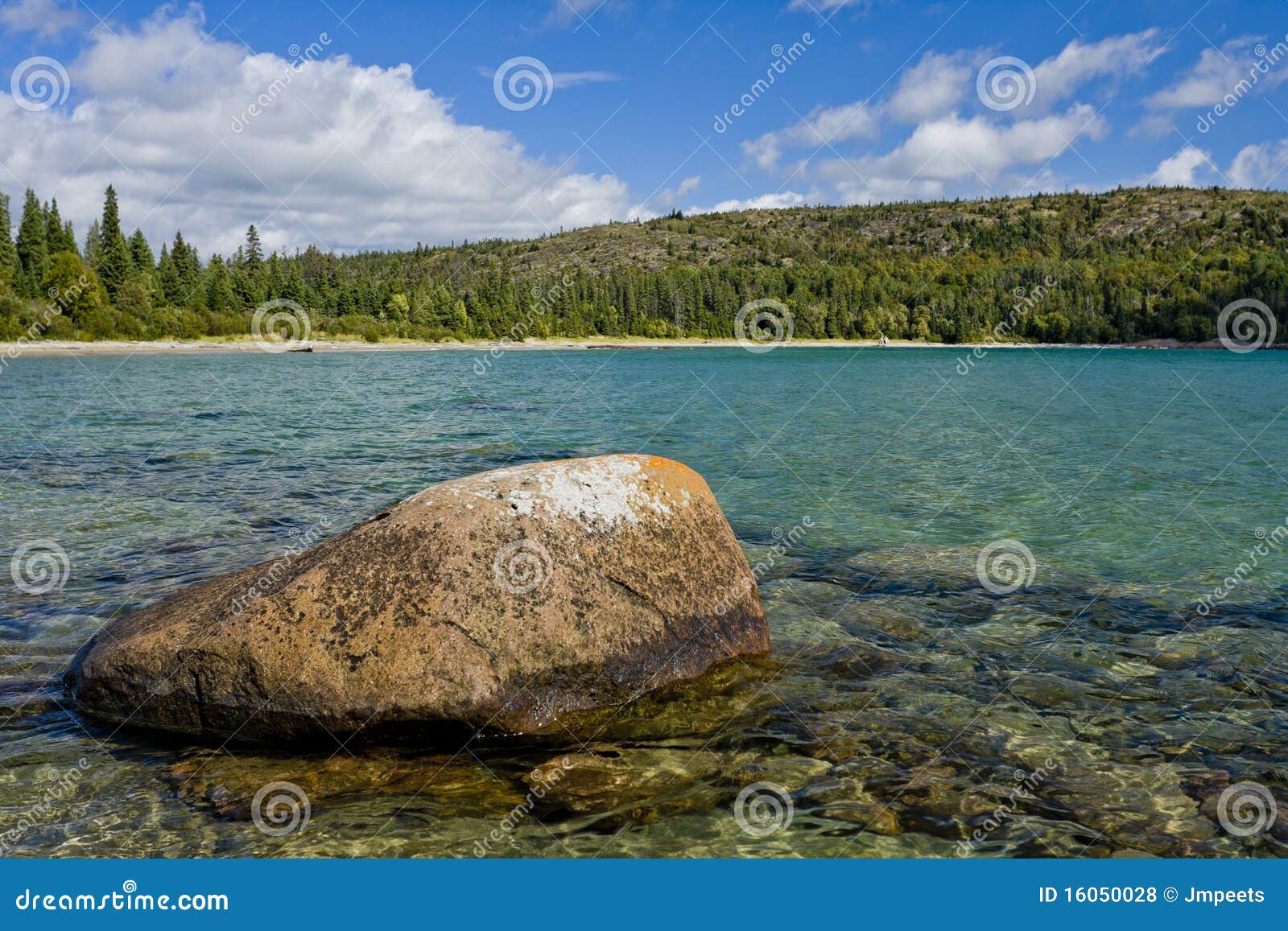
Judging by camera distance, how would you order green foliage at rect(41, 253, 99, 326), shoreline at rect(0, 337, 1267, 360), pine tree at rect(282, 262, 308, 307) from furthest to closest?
pine tree at rect(282, 262, 308, 307) < green foliage at rect(41, 253, 99, 326) < shoreline at rect(0, 337, 1267, 360)

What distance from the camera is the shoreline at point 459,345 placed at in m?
78.8

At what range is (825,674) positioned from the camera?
7660mm

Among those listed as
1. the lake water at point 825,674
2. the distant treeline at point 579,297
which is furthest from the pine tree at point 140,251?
the lake water at point 825,674

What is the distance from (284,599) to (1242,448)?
25950mm

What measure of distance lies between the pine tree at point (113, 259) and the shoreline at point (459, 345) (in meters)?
14.1

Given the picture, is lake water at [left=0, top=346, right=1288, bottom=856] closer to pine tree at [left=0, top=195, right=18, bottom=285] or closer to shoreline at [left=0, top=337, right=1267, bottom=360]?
shoreline at [left=0, top=337, right=1267, bottom=360]

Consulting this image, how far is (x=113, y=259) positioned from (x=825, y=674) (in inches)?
4662

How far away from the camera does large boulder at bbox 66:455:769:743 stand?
247 inches

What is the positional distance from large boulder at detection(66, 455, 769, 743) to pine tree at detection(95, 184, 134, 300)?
114 m

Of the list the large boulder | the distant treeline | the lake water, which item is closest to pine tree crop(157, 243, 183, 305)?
the distant treeline

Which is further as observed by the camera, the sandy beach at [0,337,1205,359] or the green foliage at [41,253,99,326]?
the green foliage at [41,253,99,326]

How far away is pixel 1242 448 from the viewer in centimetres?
2327

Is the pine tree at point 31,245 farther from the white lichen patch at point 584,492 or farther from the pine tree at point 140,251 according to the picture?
the white lichen patch at point 584,492

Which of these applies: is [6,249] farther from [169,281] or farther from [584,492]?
[584,492]
